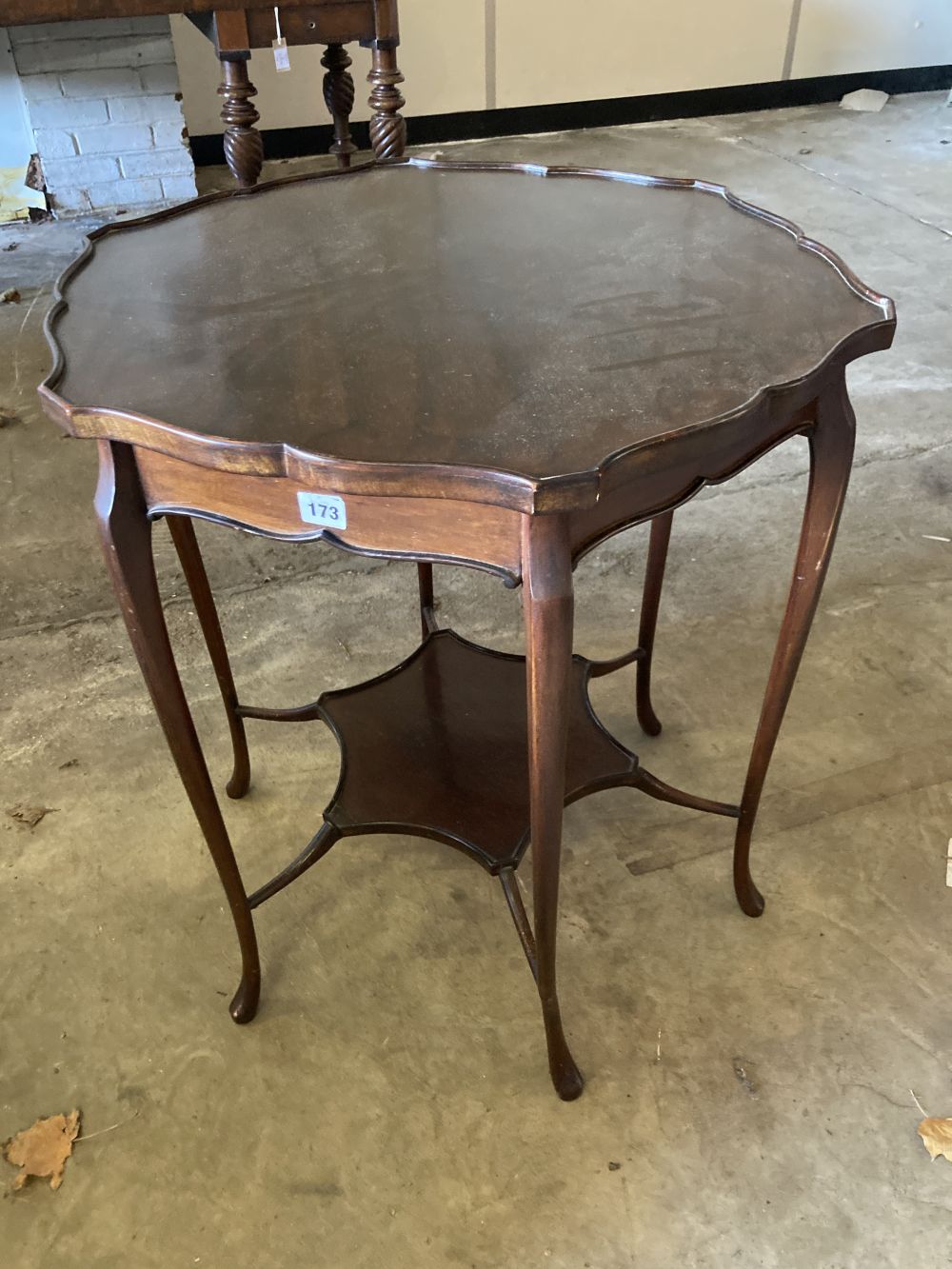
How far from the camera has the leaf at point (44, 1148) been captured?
49.3 inches

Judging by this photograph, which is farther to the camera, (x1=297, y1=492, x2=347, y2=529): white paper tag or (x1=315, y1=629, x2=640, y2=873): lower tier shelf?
(x1=315, y1=629, x2=640, y2=873): lower tier shelf

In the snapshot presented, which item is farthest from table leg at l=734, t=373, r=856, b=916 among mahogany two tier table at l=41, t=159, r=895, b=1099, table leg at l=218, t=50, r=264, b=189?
table leg at l=218, t=50, r=264, b=189

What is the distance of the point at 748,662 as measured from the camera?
203cm

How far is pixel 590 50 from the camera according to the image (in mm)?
5188

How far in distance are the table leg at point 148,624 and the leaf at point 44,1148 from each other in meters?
0.30

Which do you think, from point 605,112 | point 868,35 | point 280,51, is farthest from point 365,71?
point 868,35

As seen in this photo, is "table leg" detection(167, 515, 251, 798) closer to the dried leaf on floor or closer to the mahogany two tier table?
the mahogany two tier table

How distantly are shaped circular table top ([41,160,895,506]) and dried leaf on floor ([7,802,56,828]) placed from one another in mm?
900

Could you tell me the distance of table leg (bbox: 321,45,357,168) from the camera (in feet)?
11.5

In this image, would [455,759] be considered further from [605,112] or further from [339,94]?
[605,112]

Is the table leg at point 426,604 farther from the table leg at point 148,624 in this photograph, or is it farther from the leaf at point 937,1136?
Result: the leaf at point 937,1136

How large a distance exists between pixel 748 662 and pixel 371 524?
1276mm

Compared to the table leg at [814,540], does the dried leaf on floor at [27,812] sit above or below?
below

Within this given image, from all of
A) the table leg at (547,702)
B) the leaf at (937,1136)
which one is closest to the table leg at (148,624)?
the table leg at (547,702)
